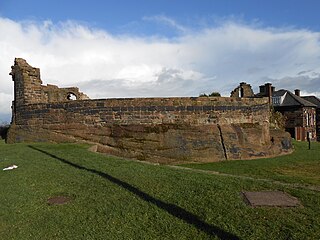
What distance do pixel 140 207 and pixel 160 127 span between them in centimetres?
842

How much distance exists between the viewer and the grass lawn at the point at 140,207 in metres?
4.23

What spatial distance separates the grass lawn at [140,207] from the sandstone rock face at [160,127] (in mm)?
4765

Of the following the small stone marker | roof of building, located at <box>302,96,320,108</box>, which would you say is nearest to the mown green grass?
the small stone marker

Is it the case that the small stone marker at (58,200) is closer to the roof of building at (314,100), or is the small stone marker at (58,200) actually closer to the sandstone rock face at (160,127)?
the sandstone rock face at (160,127)

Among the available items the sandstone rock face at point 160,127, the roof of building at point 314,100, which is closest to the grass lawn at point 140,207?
the sandstone rock face at point 160,127

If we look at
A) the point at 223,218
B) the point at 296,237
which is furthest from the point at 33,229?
the point at 296,237

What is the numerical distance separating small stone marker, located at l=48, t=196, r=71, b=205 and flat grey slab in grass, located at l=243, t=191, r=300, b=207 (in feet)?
11.3

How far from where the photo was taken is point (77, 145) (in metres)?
13.0

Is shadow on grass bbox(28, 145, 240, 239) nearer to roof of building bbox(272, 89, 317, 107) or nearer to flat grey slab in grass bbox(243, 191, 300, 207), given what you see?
flat grey slab in grass bbox(243, 191, 300, 207)

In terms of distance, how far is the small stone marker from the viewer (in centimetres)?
572

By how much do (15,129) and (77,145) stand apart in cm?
484

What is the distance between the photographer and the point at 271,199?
5309mm

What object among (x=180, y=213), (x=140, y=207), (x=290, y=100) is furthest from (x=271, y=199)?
(x=290, y=100)

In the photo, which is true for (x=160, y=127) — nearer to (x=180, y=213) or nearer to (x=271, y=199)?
(x=271, y=199)
